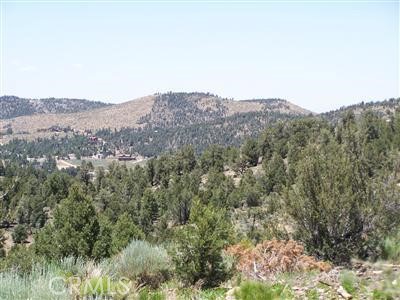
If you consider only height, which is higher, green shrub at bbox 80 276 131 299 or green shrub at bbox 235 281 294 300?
green shrub at bbox 235 281 294 300

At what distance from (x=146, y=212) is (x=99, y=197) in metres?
16.6

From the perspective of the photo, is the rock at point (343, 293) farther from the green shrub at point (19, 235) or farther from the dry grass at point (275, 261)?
the green shrub at point (19, 235)

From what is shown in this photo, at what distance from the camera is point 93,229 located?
24.7 m

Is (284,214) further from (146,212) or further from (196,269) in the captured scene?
(146,212)

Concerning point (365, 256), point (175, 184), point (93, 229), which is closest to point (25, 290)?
point (365, 256)

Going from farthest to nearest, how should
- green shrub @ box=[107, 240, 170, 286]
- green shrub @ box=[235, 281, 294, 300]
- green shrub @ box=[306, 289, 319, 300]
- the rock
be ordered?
green shrub @ box=[107, 240, 170, 286] < green shrub @ box=[306, 289, 319, 300] < the rock < green shrub @ box=[235, 281, 294, 300]

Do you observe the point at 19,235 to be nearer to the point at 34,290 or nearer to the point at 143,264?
the point at 143,264

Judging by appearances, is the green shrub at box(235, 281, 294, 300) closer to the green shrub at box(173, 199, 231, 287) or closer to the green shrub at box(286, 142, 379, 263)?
the green shrub at box(173, 199, 231, 287)

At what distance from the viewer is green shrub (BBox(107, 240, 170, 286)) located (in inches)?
384

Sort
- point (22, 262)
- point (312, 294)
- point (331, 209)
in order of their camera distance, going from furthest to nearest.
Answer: point (22, 262)
point (331, 209)
point (312, 294)

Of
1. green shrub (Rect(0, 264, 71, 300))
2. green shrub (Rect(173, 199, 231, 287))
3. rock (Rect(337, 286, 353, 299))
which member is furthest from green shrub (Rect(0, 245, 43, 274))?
rock (Rect(337, 286, 353, 299))

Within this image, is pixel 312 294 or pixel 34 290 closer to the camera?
pixel 34 290

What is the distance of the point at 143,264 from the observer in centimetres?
998

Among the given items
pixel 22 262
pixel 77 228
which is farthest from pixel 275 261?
pixel 22 262
